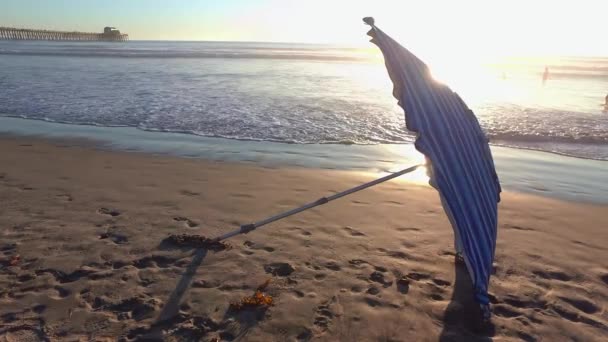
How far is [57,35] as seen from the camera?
290 feet

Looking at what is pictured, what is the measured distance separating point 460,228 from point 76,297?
3186mm

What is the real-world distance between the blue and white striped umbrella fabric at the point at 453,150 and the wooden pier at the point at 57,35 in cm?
9618

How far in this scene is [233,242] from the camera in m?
4.84

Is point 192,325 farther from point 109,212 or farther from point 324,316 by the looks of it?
point 109,212

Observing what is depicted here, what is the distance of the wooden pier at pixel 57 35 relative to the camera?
8169 cm

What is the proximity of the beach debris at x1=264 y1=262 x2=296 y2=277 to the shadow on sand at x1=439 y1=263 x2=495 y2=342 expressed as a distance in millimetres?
1490

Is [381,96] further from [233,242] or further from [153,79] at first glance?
[233,242]

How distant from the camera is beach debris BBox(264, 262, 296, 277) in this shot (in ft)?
→ 14.0

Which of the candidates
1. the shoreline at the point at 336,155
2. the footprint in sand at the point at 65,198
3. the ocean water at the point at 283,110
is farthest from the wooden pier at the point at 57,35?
the footprint in sand at the point at 65,198

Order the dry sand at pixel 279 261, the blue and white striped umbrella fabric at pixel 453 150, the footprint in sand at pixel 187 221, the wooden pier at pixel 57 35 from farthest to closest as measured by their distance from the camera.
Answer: the wooden pier at pixel 57 35
the footprint in sand at pixel 187 221
the dry sand at pixel 279 261
the blue and white striped umbrella fabric at pixel 453 150

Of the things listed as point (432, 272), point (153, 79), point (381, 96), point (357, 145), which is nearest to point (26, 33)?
point (153, 79)

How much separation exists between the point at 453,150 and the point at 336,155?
6489mm

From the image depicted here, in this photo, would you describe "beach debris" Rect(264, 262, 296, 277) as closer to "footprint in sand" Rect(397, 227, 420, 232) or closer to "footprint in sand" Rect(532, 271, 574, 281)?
"footprint in sand" Rect(397, 227, 420, 232)

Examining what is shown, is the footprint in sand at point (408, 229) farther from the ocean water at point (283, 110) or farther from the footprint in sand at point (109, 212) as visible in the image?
the ocean water at point (283, 110)
